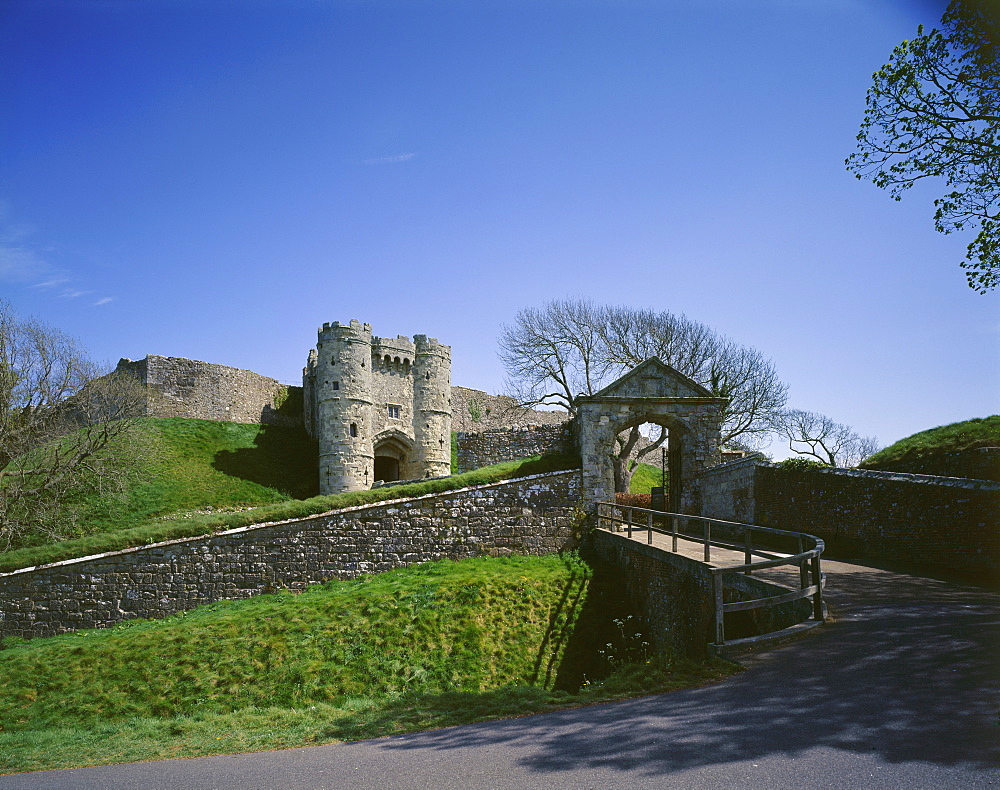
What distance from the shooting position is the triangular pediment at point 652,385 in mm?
19703

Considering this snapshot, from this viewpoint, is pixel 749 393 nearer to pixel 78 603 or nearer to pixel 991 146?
pixel 991 146

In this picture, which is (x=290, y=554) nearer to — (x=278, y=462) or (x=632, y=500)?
(x=632, y=500)

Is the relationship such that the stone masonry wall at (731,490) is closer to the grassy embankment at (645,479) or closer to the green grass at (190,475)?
the grassy embankment at (645,479)

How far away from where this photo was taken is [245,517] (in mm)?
17766

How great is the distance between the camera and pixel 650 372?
19.8 meters

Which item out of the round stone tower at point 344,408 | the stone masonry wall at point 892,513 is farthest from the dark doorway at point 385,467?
the stone masonry wall at point 892,513

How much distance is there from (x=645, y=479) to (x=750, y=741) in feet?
122

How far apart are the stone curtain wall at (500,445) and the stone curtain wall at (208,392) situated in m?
19.9

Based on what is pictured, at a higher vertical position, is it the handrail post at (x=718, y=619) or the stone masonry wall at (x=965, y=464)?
the stone masonry wall at (x=965, y=464)

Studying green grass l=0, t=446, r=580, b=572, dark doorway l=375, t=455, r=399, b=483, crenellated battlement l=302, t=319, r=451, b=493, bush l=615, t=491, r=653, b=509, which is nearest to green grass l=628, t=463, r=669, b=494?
bush l=615, t=491, r=653, b=509

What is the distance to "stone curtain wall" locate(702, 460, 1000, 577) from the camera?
11.7 m

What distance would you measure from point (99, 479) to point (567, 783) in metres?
26.4

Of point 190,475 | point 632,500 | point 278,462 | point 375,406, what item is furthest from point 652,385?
point 278,462

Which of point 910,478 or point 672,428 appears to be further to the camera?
point 672,428
